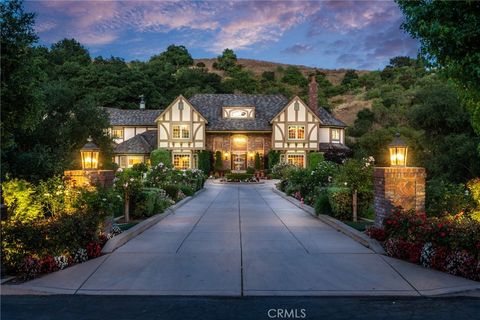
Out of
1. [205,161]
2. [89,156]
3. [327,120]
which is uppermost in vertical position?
[327,120]

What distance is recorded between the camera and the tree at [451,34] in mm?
8383

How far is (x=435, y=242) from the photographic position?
24.7 ft

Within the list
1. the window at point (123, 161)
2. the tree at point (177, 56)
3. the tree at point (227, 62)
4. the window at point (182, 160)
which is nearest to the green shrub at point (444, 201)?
the window at point (182, 160)

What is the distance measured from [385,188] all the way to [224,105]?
4015cm

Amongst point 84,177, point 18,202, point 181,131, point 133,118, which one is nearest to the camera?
point 18,202

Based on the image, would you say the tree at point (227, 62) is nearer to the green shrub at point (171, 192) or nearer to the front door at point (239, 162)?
the front door at point (239, 162)

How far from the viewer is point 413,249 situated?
7.87 meters

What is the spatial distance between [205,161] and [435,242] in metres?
38.1

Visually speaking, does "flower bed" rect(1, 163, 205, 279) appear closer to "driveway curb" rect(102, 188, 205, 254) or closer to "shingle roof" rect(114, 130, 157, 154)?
"driveway curb" rect(102, 188, 205, 254)

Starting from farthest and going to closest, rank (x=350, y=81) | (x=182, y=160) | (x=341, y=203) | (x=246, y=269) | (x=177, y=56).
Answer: (x=177, y=56)
(x=350, y=81)
(x=182, y=160)
(x=341, y=203)
(x=246, y=269)

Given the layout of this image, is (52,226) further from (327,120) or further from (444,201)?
(327,120)
